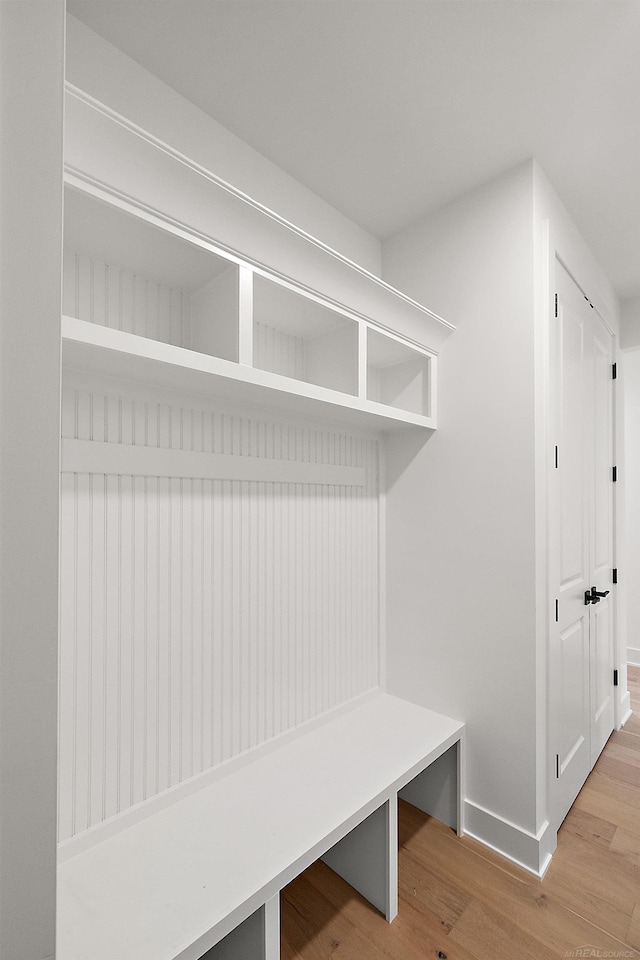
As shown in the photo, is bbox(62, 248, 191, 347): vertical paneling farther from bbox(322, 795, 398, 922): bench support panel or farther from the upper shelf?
bbox(322, 795, 398, 922): bench support panel

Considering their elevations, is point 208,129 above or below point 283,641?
above

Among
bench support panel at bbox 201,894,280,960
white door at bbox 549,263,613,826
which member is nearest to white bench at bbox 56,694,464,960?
bench support panel at bbox 201,894,280,960

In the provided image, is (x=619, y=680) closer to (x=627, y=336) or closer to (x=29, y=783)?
(x=627, y=336)

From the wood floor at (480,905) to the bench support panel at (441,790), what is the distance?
0.05m

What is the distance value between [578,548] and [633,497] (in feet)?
7.28

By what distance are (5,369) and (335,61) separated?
148cm

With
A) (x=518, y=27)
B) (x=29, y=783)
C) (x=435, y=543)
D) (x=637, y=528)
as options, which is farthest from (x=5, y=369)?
(x=637, y=528)

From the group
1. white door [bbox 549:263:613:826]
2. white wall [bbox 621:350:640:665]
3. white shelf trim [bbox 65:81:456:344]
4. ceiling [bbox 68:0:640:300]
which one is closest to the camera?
white shelf trim [bbox 65:81:456:344]

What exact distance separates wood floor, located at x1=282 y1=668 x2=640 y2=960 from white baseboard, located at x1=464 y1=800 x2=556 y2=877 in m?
0.03

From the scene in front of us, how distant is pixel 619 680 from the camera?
108 inches

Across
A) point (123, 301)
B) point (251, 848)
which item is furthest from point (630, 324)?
point (251, 848)

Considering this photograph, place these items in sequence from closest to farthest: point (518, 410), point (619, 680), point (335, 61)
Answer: point (335, 61) → point (518, 410) → point (619, 680)

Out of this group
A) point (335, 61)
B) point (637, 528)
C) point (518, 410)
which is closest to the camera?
point (335, 61)

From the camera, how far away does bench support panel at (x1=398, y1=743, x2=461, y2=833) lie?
1811mm
